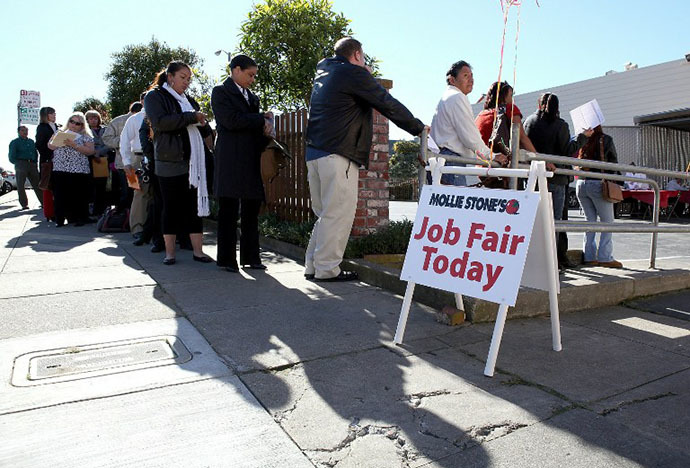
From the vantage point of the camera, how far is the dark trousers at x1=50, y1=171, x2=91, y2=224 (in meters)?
8.55

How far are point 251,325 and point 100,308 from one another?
3.84 ft

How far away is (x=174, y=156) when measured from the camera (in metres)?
5.21

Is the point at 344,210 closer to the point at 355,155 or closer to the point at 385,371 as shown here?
the point at 355,155

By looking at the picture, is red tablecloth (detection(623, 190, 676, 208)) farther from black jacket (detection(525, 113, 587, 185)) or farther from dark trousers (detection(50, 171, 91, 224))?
dark trousers (detection(50, 171, 91, 224))

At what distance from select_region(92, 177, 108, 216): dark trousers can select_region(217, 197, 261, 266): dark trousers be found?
17.1ft

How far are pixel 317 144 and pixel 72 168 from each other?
5706 mm

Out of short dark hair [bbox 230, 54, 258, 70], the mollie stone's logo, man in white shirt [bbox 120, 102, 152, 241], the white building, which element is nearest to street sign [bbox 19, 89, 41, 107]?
man in white shirt [bbox 120, 102, 152, 241]

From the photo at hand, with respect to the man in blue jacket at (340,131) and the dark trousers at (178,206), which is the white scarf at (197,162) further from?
the man in blue jacket at (340,131)

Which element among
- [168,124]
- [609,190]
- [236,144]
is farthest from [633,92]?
[168,124]

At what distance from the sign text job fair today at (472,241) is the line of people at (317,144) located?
0.80 meters

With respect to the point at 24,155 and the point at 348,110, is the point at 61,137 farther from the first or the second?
the point at 348,110

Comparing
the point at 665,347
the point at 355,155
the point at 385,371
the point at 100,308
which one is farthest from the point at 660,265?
the point at 100,308

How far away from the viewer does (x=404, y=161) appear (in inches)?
1347

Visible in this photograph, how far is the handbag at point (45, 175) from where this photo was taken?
30.7ft
